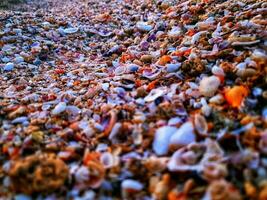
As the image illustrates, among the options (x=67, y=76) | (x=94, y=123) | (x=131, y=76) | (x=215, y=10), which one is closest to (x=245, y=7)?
(x=215, y=10)

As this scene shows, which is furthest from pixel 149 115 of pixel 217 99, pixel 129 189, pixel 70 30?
pixel 70 30

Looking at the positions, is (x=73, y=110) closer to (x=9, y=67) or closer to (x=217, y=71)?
(x=217, y=71)

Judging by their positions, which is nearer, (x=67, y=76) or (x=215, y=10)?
(x=67, y=76)

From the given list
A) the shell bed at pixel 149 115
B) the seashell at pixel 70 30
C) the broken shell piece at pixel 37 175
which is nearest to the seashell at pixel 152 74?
the shell bed at pixel 149 115

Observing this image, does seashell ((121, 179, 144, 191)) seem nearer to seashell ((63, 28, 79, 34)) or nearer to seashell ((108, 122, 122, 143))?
seashell ((108, 122, 122, 143))

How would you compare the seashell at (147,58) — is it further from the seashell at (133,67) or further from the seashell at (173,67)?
the seashell at (173,67)

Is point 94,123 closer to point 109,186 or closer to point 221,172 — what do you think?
point 109,186

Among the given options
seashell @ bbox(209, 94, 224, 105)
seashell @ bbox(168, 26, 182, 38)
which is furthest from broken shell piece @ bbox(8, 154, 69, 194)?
seashell @ bbox(168, 26, 182, 38)
